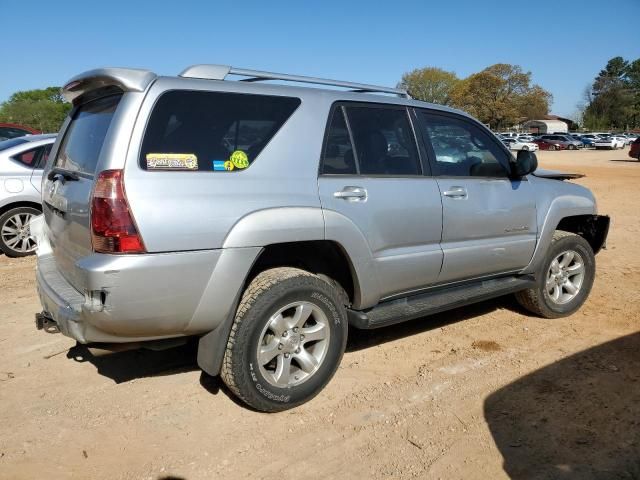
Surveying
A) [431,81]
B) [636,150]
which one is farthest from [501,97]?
[636,150]

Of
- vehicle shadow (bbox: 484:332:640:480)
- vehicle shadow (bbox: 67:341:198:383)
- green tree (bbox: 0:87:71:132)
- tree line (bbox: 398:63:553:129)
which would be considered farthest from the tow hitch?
tree line (bbox: 398:63:553:129)

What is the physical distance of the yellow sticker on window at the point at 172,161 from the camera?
2.75 m

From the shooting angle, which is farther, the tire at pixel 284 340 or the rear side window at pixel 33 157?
the rear side window at pixel 33 157

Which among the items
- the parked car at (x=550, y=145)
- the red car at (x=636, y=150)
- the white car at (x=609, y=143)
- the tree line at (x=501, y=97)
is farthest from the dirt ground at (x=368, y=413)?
the tree line at (x=501, y=97)

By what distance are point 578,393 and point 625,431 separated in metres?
0.46

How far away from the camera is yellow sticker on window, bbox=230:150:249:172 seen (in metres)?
3.00

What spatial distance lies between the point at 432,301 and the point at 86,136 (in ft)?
8.37

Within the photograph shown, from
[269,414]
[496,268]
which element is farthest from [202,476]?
[496,268]

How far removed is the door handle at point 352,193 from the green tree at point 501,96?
7391 cm

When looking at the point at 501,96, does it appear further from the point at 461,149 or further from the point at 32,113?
the point at 461,149

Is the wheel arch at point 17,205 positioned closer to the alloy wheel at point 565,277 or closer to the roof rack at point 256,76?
the roof rack at point 256,76

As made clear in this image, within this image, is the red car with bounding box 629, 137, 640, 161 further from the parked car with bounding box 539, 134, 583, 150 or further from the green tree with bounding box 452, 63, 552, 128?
the green tree with bounding box 452, 63, 552, 128

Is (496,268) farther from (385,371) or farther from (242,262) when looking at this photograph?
(242,262)

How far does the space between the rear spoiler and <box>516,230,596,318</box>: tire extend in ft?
11.7
